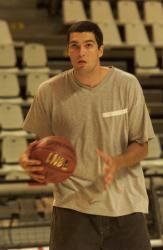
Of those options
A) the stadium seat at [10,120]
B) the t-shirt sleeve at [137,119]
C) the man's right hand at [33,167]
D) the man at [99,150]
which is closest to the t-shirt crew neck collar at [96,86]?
the man at [99,150]

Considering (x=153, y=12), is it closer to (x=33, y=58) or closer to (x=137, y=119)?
(x=33, y=58)

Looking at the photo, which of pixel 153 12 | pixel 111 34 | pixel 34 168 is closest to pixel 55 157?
pixel 34 168

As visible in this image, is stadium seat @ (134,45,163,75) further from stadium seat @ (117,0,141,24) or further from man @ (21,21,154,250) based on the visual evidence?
man @ (21,21,154,250)

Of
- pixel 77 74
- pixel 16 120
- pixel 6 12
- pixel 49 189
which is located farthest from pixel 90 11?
pixel 77 74

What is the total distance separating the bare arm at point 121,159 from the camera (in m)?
2.13

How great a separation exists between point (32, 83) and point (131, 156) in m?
4.45

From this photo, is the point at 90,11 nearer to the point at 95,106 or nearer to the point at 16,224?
the point at 16,224

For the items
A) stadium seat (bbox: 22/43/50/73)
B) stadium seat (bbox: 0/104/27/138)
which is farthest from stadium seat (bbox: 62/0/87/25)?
stadium seat (bbox: 0/104/27/138)


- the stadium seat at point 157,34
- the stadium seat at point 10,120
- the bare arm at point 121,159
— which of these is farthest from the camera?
the stadium seat at point 157,34

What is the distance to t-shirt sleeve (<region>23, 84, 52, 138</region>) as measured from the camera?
243cm

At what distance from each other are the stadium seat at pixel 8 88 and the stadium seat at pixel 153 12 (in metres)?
2.46

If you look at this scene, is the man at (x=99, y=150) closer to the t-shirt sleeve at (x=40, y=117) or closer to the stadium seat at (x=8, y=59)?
the t-shirt sleeve at (x=40, y=117)

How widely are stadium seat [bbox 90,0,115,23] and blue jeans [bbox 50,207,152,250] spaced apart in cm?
570

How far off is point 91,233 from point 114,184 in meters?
0.22
